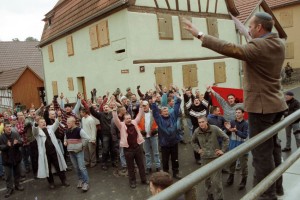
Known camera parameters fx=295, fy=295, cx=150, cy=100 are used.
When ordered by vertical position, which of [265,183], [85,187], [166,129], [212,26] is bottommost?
[85,187]

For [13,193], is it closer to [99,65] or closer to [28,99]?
[99,65]

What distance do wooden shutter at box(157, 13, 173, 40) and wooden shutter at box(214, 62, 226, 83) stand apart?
13.4ft

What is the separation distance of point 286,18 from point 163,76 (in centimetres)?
1904

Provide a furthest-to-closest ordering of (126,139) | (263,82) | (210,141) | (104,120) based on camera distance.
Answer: (104,120) → (126,139) → (210,141) → (263,82)

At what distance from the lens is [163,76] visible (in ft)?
50.1

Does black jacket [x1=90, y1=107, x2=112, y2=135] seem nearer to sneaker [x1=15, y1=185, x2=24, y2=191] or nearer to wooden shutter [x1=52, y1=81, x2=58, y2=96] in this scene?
sneaker [x1=15, y1=185, x2=24, y2=191]

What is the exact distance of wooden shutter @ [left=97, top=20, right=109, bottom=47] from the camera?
1524 cm

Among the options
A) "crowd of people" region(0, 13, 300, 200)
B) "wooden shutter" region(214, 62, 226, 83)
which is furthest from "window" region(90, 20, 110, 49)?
"wooden shutter" region(214, 62, 226, 83)

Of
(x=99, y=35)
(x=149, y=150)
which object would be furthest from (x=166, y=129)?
(x=99, y=35)

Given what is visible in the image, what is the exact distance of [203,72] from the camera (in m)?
17.4

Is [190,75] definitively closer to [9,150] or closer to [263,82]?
[9,150]

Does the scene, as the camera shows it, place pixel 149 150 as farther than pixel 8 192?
Yes

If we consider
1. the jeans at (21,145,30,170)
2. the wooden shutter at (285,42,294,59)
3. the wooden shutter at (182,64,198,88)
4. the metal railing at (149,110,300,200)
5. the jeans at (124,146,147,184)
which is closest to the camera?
the metal railing at (149,110,300,200)

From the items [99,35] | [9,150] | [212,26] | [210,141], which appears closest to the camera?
[210,141]
